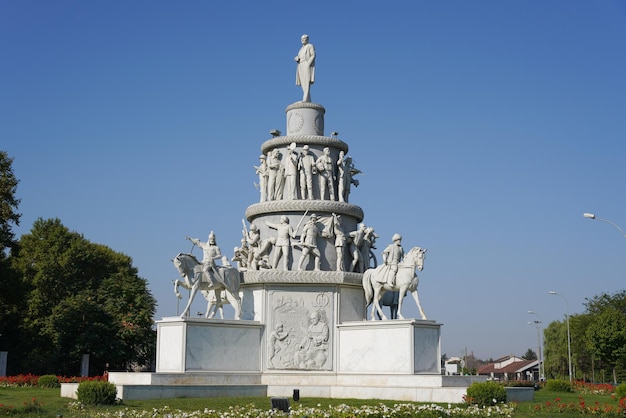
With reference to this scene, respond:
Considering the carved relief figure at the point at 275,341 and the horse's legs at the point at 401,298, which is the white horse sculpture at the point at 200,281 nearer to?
the carved relief figure at the point at 275,341

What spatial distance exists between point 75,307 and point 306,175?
2206cm

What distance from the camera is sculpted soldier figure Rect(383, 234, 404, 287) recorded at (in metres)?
29.6

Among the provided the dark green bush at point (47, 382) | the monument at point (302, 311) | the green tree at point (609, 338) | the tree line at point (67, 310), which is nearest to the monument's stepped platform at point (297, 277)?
the monument at point (302, 311)

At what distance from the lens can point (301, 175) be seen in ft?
107

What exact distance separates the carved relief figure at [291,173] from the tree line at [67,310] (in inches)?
738

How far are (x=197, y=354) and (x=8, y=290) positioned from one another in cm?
1904

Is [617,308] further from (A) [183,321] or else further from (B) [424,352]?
(A) [183,321]

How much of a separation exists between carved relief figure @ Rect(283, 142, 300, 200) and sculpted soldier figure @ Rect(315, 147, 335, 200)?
92 centimetres

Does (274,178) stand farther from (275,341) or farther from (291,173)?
(275,341)

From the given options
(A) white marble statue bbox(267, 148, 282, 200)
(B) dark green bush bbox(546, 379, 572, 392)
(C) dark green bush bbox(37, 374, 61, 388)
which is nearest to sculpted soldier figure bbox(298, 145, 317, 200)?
(A) white marble statue bbox(267, 148, 282, 200)

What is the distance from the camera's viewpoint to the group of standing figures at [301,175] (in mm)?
32438

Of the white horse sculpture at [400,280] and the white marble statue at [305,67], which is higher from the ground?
the white marble statue at [305,67]

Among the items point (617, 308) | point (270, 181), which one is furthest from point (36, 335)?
point (617, 308)

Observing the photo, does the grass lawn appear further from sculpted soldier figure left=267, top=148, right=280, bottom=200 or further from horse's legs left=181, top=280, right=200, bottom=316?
sculpted soldier figure left=267, top=148, right=280, bottom=200
